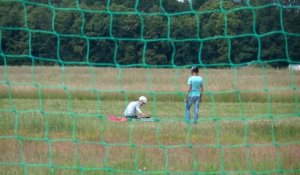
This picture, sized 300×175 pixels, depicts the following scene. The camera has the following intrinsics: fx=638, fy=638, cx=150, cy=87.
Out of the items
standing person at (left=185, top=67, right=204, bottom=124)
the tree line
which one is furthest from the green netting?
standing person at (left=185, top=67, right=204, bottom=124)

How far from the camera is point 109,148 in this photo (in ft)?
20.8

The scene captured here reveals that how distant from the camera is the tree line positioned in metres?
5.53

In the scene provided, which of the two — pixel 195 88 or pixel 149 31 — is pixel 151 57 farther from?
pixel 195 88

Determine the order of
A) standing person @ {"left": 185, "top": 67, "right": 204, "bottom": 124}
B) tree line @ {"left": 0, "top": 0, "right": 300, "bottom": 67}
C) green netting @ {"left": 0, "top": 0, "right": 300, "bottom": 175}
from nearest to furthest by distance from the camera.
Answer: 1. green netting @ {"left": 0, "top": 0, "right": 300, "bottom": 175}
2. tree line @ {"left": 0, "top": 0, "right": 300, "bottom": 67}
3. standing person @ {"left": 185, "top": 67, "right": 204, "bottom": 124}

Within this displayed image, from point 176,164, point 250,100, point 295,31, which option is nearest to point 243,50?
point 295,31

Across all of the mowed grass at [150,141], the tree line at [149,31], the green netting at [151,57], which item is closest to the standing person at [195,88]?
the mowed grass at [150,141]

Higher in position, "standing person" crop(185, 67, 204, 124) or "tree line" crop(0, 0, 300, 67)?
"tree line" crop(0, 0, 300, 67)

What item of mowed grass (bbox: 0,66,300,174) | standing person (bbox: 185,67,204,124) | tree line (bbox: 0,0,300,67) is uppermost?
tree line (bbox: 0,0,300,67)

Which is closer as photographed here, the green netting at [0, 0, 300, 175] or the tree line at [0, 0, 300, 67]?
the green netting at [0, 0, 300, 175]

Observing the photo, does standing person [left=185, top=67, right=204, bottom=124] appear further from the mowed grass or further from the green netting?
the green netting

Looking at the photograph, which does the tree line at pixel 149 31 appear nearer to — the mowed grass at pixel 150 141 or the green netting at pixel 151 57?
the green netting at pixel 151 57

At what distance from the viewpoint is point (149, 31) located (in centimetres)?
609

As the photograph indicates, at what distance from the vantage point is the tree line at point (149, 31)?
5.53 metres

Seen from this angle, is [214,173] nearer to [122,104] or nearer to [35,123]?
[35,123]
